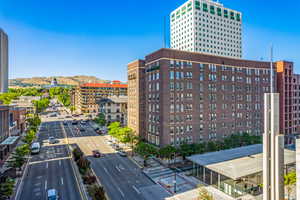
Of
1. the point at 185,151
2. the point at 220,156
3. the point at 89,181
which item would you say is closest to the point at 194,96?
the point at 185,151

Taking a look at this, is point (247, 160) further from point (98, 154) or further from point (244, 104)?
point (98, 154)

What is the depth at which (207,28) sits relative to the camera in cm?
12519

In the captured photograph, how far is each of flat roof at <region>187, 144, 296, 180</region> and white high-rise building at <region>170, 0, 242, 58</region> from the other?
295 ft

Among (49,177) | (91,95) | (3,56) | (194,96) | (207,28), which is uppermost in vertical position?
(207,28)

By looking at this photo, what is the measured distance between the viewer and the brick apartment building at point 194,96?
5353 cm

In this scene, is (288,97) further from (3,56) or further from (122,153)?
(3,56)

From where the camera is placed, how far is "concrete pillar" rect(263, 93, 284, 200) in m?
20.8

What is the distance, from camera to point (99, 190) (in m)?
26.4

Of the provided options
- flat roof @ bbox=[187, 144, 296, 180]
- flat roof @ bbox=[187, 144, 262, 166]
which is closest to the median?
flat roof @ bbox=[187, 144, 262, 166]

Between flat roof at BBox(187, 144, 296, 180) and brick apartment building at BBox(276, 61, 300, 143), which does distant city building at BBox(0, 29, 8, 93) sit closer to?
flat roof at BBox(187, 144, 296, 180)

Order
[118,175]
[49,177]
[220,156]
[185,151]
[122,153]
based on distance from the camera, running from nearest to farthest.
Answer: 1. [49,177]
2. [118,175]
3. [220,156]
4. [185,151]
5. [122,153]

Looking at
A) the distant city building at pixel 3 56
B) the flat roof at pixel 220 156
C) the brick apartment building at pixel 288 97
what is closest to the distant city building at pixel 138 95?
the flat roof at pixel 220 156

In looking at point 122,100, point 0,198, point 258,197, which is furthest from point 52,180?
point 122,100

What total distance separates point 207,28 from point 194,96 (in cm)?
8702
